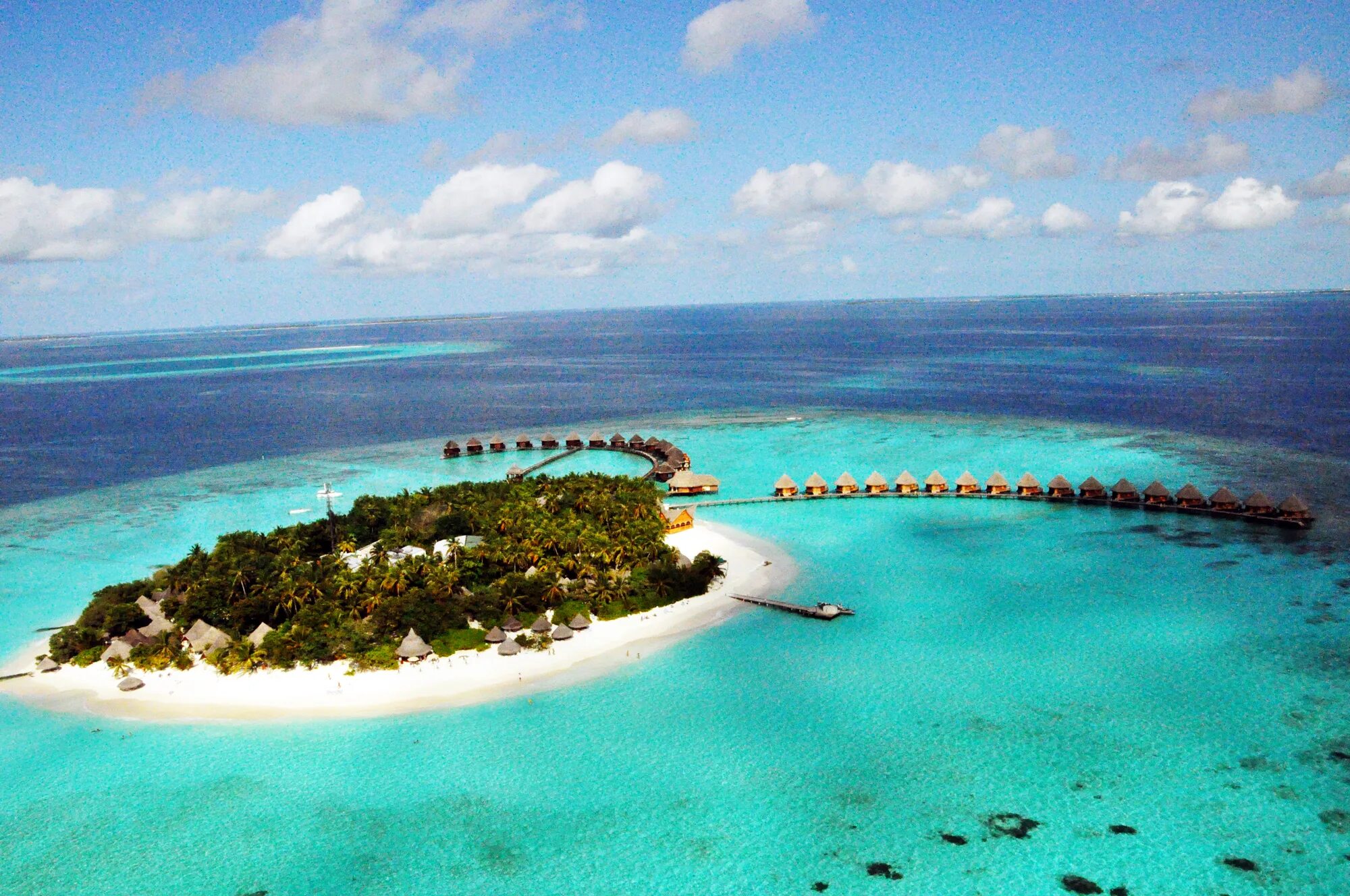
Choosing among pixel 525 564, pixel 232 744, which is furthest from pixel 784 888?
pixel 525 564

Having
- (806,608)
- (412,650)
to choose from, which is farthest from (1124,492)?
(412,650)

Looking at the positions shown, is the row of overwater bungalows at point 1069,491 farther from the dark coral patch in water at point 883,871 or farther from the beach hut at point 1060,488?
the dark coral patch in water at point 883,871

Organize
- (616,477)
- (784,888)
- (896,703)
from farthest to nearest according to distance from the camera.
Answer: (616,477) < (896,703) < (784,888)

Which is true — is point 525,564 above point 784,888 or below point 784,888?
above

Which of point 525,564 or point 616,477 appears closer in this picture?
point 525,564

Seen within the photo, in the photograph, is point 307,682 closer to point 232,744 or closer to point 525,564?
point 232,744

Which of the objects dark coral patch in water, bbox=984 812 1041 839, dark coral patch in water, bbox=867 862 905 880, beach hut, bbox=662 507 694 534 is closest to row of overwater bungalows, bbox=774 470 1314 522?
beach hut, bbox=662 507 694 534

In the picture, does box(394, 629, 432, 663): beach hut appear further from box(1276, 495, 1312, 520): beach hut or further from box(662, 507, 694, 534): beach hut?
box(1276, 495, 1312, 520): beach hut
